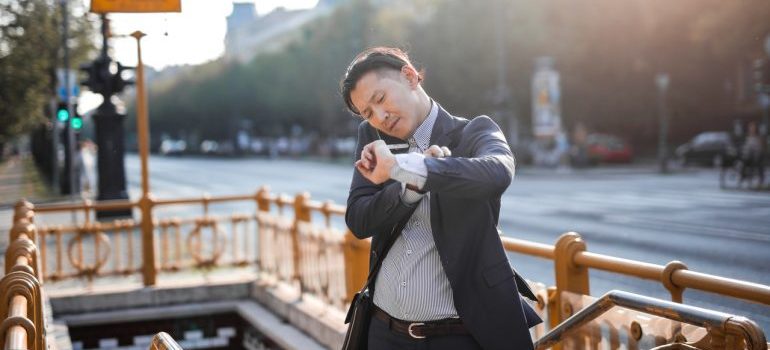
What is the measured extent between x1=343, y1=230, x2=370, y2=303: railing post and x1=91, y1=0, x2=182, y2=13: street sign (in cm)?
252

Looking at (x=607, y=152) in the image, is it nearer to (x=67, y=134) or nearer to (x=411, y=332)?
(x=67, y=134)

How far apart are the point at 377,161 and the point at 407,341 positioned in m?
0.70

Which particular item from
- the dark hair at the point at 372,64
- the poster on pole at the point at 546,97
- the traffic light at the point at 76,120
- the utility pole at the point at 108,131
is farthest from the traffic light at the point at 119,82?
the poster on pole at the point at 546,97

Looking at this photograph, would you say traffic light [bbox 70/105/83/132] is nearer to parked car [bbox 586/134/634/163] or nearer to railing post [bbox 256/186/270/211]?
railing post [bbox 256/186/270/211]

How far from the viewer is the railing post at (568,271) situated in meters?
4.36

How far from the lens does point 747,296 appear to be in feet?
10.3

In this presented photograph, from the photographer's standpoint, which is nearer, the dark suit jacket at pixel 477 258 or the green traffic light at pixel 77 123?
the dark suit jacket at pixel 477 258

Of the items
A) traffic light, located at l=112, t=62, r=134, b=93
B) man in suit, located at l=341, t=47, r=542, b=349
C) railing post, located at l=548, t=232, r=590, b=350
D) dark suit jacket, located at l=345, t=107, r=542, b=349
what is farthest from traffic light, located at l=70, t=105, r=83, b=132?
dark suit jacket, located at l=345, t=107, r=542, b=349

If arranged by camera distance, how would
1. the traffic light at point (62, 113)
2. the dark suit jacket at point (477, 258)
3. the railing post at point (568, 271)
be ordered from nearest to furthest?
the dark suit jacket at point (477, 258) < the railing post at point (568, 271) < the traffic light at point (62, 113)

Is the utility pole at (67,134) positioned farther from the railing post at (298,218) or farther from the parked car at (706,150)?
the parked car at (706,150)

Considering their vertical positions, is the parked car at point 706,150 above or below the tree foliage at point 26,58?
below

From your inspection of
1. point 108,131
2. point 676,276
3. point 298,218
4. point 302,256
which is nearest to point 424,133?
point 676,276

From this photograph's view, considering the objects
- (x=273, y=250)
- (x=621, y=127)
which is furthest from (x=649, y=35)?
(x=273, y=250)

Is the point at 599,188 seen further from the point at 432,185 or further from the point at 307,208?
the point at 432,185
